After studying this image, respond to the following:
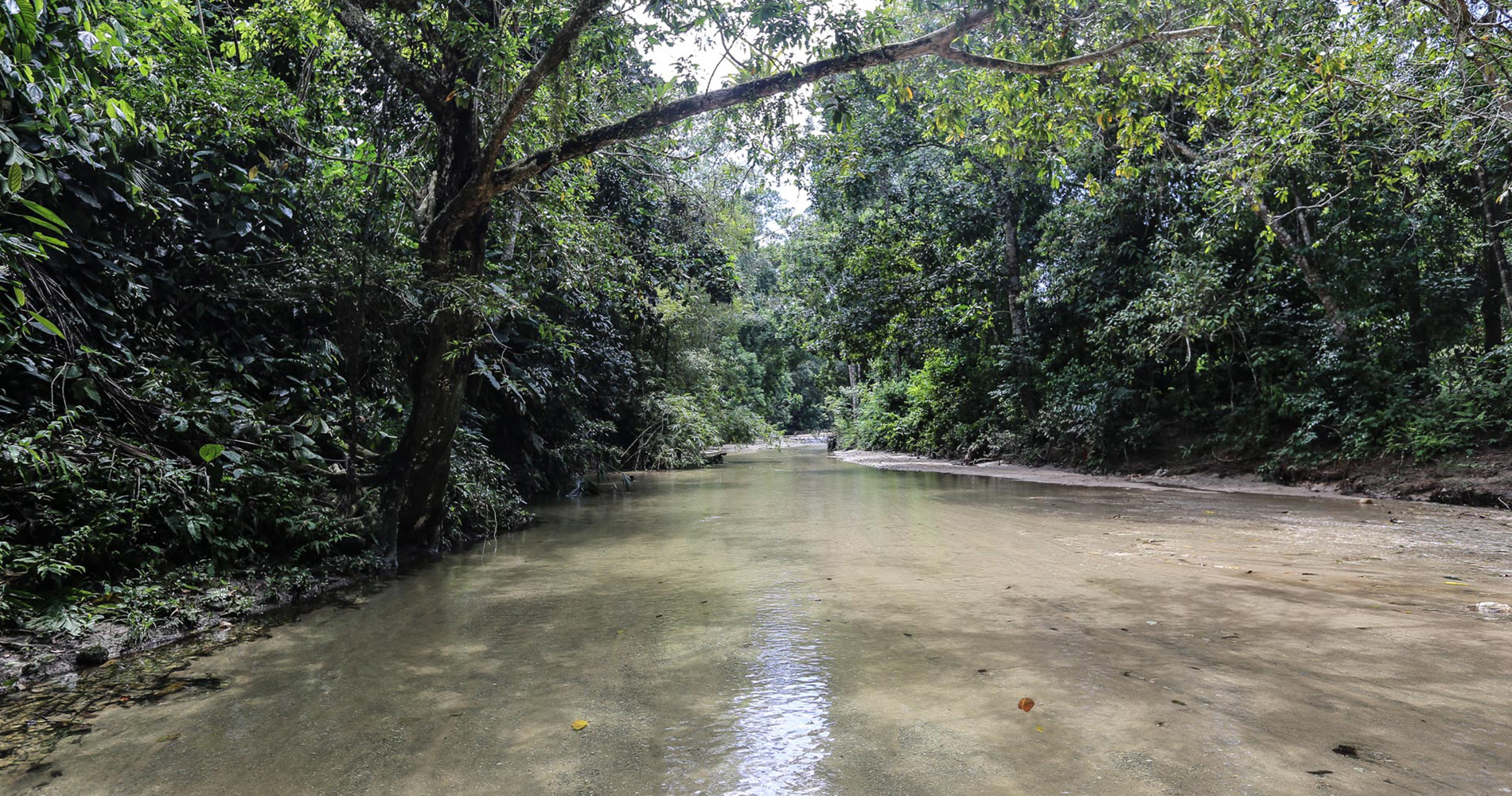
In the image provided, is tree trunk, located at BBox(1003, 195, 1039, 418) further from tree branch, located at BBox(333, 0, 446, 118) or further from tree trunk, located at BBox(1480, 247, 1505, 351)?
tree branch, located at BBox(333, 0, 446, 118)

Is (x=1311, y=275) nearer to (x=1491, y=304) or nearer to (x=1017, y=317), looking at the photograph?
(x=1491, y=304)

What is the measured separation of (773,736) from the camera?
8.21ft

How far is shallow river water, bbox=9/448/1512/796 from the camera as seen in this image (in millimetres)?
2219

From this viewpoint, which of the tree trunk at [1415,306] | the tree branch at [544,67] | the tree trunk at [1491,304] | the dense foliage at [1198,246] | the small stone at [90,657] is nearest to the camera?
the small stone at [90,657]

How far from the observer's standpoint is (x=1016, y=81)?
608 centimetres

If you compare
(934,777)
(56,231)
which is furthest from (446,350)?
(934,777)

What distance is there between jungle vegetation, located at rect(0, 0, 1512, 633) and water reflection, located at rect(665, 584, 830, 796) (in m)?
2.50

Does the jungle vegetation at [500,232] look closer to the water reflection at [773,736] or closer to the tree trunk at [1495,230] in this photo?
the tree trunk at [1495,230]

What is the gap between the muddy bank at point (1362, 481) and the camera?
7.93m

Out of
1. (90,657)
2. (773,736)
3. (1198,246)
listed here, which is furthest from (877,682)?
(1198,246)

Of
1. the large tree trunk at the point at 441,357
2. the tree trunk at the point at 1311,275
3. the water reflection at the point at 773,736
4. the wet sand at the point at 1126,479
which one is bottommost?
the water reflection at the point at 773,736

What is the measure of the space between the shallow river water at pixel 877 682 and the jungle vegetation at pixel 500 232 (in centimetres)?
125

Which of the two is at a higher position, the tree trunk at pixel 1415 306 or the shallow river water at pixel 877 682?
the tree trunk at pixel 1415 306

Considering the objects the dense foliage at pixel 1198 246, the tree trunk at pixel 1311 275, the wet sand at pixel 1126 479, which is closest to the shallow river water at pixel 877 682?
the dense foliage at pixel 1198 246
